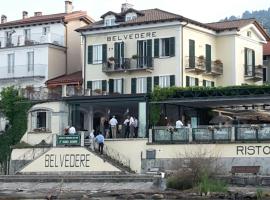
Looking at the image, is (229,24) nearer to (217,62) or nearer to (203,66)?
(217,62)

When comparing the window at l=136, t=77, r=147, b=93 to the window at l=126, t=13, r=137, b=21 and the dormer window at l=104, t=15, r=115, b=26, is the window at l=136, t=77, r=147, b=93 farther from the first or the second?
the dormer window at l=104, t=15, r=115, b=26

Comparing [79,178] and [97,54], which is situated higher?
[97,54]

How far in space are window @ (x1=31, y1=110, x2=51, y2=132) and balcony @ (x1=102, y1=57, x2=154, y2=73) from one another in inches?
333

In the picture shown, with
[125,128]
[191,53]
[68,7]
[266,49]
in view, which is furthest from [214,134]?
[68,7]

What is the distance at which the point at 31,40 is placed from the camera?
2805 inches

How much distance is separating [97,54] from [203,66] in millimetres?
9672

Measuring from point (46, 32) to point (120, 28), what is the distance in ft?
37.6

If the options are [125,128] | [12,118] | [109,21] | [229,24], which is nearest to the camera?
[125,128]

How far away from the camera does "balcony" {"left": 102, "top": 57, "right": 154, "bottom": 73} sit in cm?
6147

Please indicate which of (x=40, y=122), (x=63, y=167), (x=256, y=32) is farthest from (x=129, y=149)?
(x=256, y=32)

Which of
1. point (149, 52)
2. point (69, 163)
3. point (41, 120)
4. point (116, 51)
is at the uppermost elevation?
point (116, 51)

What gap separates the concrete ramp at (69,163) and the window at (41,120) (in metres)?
5.17

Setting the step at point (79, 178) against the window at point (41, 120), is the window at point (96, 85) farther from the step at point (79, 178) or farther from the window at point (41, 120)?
the step at point (79, 178)

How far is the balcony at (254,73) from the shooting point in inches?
2576
